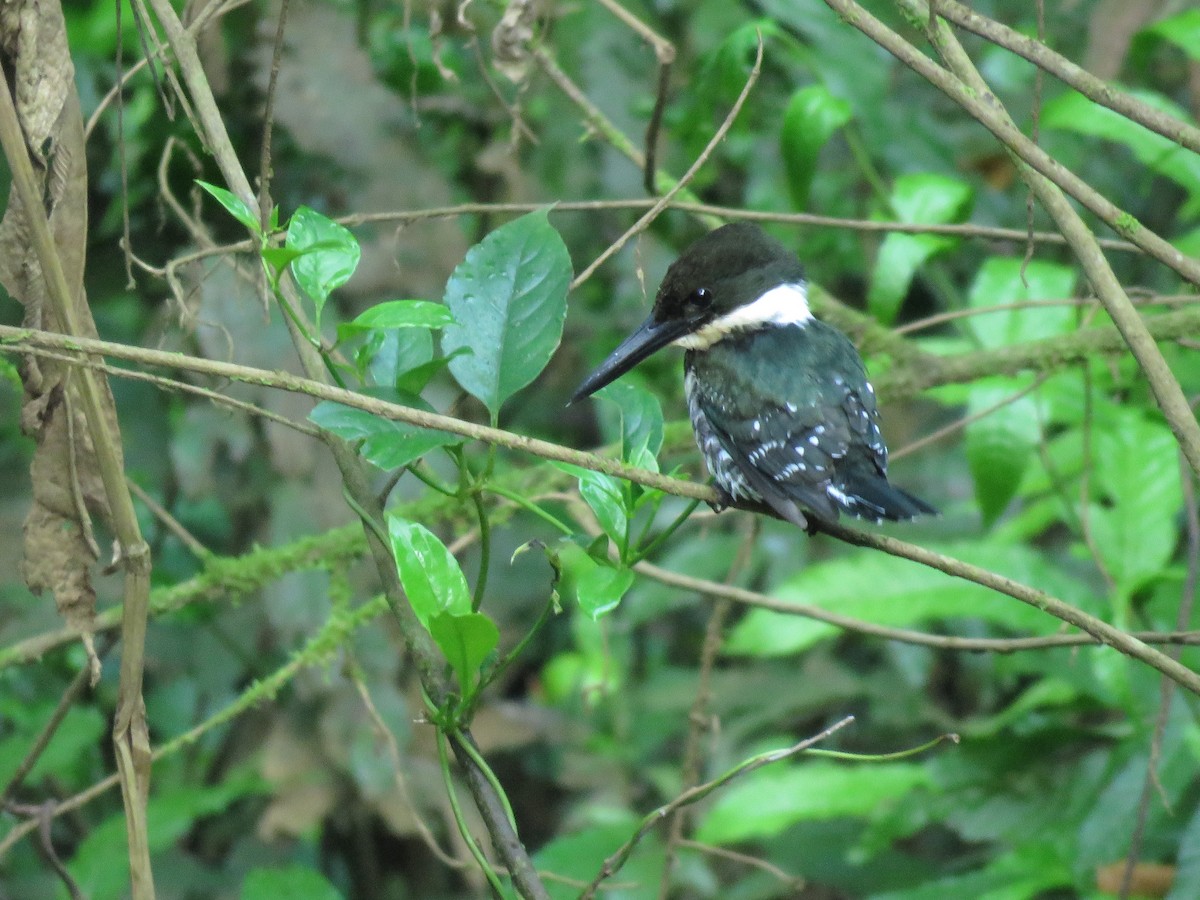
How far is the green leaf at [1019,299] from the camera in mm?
2785

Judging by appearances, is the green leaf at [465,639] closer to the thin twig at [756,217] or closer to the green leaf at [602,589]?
the green leaf at [602,589]

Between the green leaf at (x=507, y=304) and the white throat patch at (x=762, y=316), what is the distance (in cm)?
102

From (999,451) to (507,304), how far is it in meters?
1.39

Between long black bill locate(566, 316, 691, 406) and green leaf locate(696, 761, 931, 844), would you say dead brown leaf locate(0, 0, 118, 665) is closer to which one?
long black bill locate(566, 316, 691, 406)

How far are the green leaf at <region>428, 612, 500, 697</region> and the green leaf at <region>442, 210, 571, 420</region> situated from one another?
291 mm

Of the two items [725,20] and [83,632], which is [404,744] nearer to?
[83,632]

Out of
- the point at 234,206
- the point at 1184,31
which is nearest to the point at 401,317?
the point at 234,206

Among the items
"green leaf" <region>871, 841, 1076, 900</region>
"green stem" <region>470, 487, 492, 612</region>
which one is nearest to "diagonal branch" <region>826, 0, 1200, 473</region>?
"green stem" <region>470, 487, 492, 612</region>

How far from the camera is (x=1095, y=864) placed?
260cm

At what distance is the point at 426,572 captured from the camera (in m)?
1.40

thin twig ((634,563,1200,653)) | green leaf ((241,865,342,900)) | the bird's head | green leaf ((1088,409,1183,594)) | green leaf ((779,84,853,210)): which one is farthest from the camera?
green leaf ((1088,409,1183,594))

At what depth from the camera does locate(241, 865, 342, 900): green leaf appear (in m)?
2.31

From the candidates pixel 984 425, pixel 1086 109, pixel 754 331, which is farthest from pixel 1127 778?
pixel 1086 109

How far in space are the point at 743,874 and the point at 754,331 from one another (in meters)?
2.40
